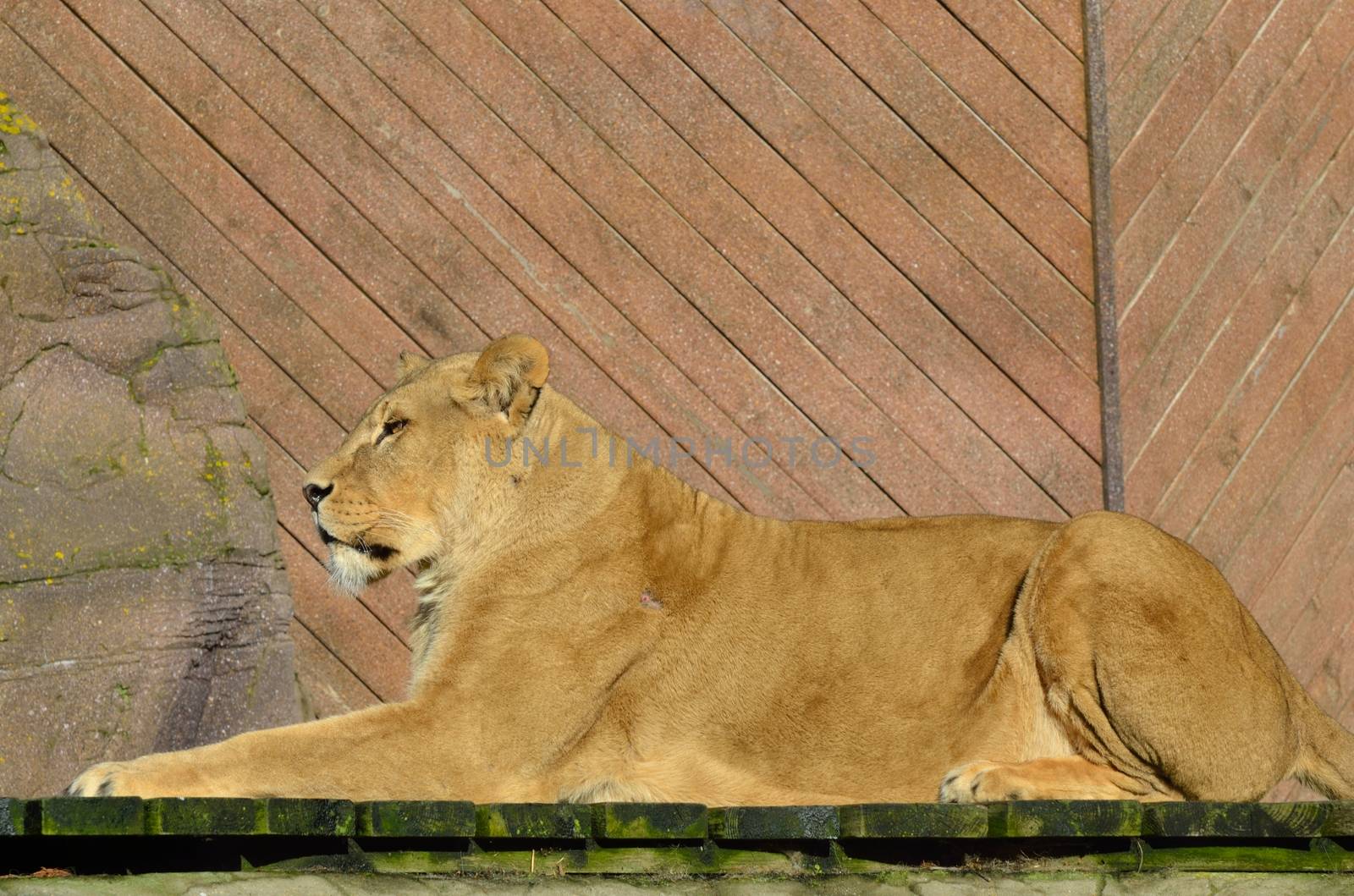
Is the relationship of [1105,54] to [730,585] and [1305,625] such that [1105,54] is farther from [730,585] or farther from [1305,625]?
[730,585]

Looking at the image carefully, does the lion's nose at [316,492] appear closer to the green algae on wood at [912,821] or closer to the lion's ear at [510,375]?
the lion's ear at [510,375]

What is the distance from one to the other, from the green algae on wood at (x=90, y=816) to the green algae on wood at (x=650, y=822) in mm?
785

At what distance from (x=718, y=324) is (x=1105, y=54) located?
185 cm

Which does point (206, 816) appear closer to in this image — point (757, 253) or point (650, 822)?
point (650, 822)

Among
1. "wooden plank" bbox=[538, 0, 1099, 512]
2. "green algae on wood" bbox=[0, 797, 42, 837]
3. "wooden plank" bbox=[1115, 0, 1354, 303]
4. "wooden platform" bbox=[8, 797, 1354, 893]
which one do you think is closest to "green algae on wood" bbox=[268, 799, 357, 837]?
"wooden platform" bbox=[8, 797, 1354, 893]

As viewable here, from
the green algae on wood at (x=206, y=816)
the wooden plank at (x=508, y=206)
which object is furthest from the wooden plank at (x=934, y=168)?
the green algae on wood at (x=206, y=816)

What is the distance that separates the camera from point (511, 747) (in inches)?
161

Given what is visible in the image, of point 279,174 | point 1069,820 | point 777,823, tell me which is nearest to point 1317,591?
point 1069,820

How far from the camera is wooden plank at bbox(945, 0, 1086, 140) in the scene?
21.5ft

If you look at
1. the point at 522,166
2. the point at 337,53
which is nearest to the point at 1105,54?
the point at 522,166

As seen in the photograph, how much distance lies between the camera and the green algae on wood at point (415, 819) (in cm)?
290

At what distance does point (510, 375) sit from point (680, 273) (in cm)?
196

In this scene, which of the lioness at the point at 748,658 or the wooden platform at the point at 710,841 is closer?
the wooden platform at the point at 710,841

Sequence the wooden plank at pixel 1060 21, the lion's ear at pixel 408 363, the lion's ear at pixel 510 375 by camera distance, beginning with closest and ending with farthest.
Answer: the lion's ear at pixel 510 375 < the lion's ear at pixel 408 363 < the wooden plank at pixel 1060 21
